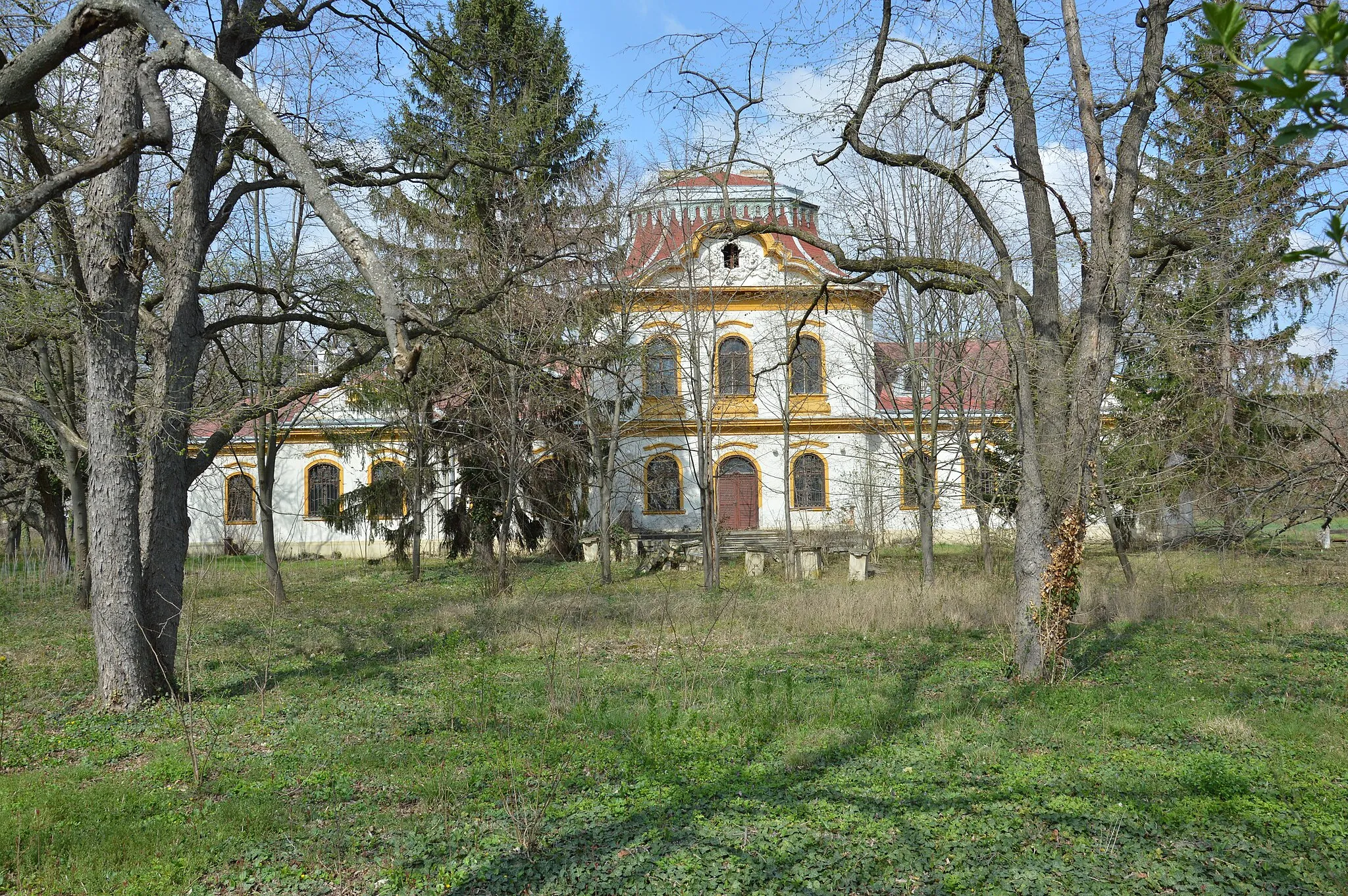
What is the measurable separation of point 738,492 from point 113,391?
23.4 meters

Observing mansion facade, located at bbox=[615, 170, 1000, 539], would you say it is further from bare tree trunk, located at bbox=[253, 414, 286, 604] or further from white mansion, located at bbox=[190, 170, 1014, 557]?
bare tree trunk, located at bbox=[253, 414, 286, 604]

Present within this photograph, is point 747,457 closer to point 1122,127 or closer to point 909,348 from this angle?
point 909,348

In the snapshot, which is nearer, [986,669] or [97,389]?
[97,389]


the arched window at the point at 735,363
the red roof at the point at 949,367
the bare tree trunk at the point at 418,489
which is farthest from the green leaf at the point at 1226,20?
the arched window at the point at 735,363

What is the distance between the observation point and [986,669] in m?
9.29

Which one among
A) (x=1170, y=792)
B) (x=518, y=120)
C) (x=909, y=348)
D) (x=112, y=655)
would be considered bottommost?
(x=1170, y=792)

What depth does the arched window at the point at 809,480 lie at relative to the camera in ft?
99.2

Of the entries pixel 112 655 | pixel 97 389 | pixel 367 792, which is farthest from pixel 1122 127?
pixel 112 655

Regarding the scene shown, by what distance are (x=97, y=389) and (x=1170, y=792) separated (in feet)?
28.7

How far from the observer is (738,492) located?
30.1 m

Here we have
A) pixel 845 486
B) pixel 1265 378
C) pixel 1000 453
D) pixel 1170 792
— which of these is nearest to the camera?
pixel 1170 792

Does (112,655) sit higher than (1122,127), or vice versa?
(1122,127)

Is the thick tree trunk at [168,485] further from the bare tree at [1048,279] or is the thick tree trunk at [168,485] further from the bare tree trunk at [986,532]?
the bare tree trunk at [986,532]

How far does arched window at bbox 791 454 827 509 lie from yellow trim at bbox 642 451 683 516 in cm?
372
